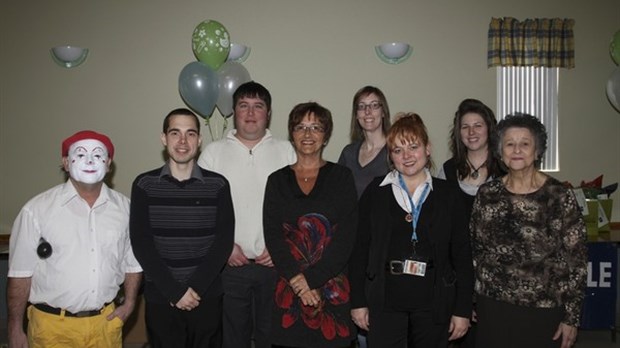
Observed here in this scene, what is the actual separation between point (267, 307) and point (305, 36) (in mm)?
2908

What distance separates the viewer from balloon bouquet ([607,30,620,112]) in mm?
4591

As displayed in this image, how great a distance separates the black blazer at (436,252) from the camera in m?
2.06

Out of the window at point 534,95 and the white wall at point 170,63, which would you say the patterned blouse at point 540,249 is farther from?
the window at point 534,95

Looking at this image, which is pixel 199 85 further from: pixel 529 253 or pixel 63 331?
pixel 529 253

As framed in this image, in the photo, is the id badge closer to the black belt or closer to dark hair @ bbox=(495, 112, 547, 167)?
dark hair @ bbox=(495, 112, 547, 167)

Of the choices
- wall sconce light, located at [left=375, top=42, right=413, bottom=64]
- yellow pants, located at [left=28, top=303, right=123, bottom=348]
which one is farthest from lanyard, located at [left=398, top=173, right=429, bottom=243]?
wall sconce light, located at [left=375, top=42, right=413, bottom=64]

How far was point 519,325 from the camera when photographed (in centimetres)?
203

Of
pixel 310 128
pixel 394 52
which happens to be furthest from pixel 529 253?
pixel 394 52

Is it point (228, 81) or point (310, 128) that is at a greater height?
point (228, 81)

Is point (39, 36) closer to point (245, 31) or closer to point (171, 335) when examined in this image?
point (245, 31)

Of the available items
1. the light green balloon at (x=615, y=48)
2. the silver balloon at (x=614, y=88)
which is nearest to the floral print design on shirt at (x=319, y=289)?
the silver balloon at (x=614, y=88)

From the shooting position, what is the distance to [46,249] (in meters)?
2.03

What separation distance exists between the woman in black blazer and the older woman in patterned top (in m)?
0.12

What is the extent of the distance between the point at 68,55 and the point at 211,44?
4.93ft
